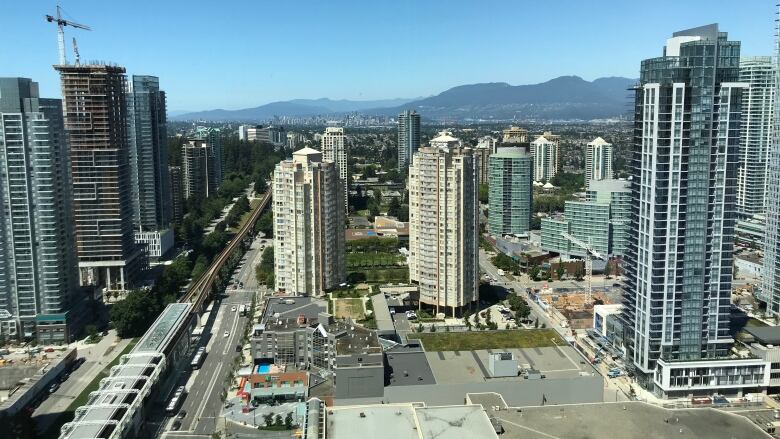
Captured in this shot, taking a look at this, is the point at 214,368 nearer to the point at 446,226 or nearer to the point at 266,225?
the point at 446,226

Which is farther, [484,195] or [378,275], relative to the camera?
[484,195]

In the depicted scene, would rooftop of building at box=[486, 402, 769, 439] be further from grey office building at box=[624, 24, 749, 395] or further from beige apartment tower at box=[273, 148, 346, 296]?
beige apartment tower at box=[273, 148, 346, 296]

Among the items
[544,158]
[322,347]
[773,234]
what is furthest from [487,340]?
[544,158]

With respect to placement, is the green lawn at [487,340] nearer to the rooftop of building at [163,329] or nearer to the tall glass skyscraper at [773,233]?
the rooftop of building at [163,329]

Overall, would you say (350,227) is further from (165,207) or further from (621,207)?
(621,207)

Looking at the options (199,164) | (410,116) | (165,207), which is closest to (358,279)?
(165,207)

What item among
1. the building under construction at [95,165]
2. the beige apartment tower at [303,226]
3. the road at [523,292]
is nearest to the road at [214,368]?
the beige apartment tower at [303,226]
